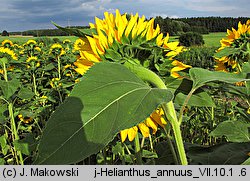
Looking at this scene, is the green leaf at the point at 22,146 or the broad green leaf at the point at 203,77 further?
the green leaf at the point at 22,146

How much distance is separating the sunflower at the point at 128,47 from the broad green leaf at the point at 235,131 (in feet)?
0.82

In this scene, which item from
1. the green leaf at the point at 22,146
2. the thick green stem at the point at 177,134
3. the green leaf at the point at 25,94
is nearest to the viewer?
the thick green stem at the point at 177,134

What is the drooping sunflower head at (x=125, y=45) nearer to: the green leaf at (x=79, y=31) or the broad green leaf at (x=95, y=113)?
the green leaf at (x=79, y=31)

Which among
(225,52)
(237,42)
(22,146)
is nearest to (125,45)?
(22,146)

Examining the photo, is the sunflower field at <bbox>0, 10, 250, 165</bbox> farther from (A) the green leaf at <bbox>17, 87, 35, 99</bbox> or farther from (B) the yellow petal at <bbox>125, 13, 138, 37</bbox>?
(A) the green leaf at <bbox>17, 87, 35, 99</bbox>

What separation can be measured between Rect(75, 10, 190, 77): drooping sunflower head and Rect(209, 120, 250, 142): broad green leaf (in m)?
0.28

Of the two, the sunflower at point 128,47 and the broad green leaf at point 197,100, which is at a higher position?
the sunflower at point 128,47

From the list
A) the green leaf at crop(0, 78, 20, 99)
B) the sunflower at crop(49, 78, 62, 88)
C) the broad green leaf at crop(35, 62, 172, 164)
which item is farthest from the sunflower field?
the sunflower at crop(49, 78, 62, 88)

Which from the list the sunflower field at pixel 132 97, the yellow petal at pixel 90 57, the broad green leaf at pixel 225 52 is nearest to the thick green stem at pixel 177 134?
the sunflower field at pixel 132 97

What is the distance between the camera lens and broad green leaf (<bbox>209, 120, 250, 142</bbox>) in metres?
0.83

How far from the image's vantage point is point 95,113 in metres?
0.41

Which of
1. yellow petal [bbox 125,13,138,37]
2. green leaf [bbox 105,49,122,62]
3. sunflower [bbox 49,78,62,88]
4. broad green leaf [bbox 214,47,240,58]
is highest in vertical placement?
yellow petal [bbox 125,13,138,37]

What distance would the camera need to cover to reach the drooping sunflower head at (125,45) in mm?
623

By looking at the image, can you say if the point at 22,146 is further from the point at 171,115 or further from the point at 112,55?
the point at 171,115
